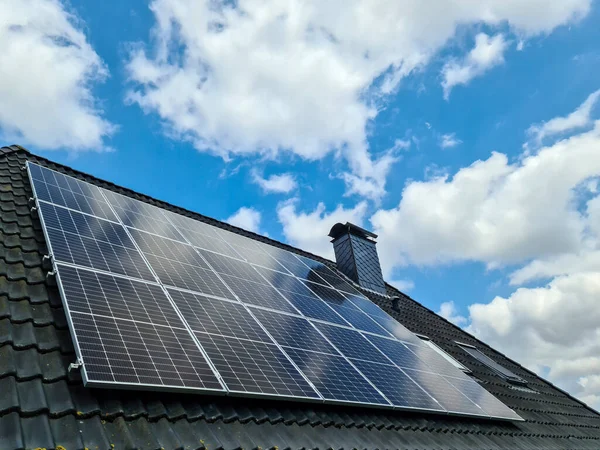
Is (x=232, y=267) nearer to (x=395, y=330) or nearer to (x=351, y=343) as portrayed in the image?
(x=351, y=343)

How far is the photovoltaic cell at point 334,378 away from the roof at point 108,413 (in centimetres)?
20

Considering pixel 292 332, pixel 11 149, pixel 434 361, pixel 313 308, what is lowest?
pixel 434 361

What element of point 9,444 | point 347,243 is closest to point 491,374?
point 347,243

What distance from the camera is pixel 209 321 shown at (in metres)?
5.10

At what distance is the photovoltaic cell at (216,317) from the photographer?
16.4 ft

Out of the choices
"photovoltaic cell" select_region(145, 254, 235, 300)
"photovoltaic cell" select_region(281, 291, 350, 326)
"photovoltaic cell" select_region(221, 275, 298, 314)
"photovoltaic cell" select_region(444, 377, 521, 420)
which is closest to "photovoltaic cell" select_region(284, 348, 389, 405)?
"photovoltaic cell" select_region(221, 275, 298, 314)

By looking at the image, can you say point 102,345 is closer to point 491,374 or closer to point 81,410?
point 81,410

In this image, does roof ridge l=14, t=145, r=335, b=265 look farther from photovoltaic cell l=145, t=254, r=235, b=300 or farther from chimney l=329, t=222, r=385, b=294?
photovoltaic cell l=145, t=254, r=235, b=300

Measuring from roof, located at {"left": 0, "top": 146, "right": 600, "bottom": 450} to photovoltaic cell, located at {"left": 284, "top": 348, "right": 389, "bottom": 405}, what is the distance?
7.7 inches

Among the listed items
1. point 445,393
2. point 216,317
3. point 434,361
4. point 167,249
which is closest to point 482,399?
point 434,361

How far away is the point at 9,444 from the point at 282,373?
9.05 ft

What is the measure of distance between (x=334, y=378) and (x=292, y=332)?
2.92ft

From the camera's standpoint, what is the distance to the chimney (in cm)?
1353

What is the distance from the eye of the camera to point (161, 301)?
196 inches
